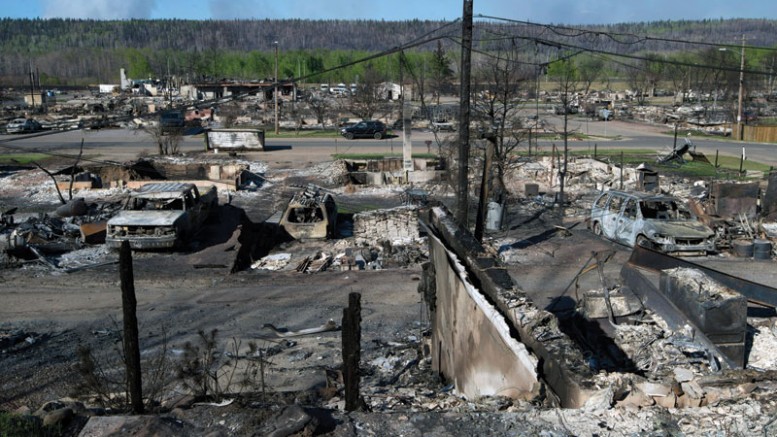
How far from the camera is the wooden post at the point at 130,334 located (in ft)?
21.6

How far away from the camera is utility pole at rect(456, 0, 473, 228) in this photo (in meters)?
13.8

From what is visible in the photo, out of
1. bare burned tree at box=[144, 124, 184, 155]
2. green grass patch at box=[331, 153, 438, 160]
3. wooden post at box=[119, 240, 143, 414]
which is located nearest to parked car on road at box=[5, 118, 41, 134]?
bare burned tree at box=[144, 124, 184, 155]

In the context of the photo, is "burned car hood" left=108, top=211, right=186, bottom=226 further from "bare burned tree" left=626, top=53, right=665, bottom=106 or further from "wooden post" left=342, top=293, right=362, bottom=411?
"bare burned tree" left=626, top=53, right=665, bottom=106

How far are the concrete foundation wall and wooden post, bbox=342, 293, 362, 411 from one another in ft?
4.85

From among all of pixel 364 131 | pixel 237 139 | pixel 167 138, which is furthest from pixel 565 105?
pixel 167 138

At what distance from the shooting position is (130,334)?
6.71m

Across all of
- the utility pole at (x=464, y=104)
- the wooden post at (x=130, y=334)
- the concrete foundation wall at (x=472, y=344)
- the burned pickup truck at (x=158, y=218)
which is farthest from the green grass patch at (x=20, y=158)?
the wooden post at (x=130, y=334)

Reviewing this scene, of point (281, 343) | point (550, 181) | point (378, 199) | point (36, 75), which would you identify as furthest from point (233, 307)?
point (36, 75)

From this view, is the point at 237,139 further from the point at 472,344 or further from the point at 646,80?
the point at 646,80

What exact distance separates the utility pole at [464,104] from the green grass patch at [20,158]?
26167 millimetres

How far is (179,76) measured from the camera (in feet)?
355

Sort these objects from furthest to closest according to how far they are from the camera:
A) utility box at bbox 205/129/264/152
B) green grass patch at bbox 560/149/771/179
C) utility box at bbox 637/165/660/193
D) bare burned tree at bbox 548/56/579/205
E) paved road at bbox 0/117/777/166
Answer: utility box at bbox 205/129/264/152 → paved road at bbox 0/117/777/166 → green grass patch at bbox 560/149/771/179 → utility box at bbox 637/165/660/193 → bare burned tree at bbox 548/56/579/205

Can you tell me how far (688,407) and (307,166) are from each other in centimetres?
2835

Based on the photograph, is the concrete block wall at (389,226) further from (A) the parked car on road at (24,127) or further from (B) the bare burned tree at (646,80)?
(B) the bare burned tree at (646,80)
